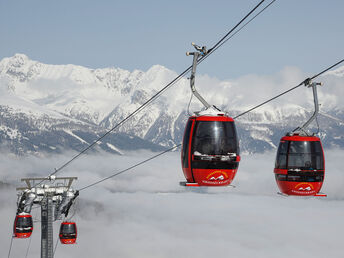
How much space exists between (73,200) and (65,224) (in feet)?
8.45

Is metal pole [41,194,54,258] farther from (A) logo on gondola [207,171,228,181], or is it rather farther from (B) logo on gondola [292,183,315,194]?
(A) logo on gondola [207,171,228,181]

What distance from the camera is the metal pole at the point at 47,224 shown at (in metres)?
70.4

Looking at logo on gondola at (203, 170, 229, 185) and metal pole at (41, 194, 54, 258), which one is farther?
metal pole at (41, 194, 54, 258)

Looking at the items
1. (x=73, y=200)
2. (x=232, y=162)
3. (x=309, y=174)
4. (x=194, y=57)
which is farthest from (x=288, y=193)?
(x=73, y=200)

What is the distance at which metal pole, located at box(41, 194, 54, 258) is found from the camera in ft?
231

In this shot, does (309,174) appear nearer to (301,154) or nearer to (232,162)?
(301,154)

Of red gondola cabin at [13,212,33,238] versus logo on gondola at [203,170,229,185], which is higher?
logo on gondola at [203,170,229,185]

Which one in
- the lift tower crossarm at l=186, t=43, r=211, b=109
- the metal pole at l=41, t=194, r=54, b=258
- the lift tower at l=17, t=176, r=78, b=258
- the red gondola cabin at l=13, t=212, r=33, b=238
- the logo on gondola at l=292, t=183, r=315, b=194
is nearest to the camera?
the lift tower crossarm at l=186, t=43, r=211, b=109

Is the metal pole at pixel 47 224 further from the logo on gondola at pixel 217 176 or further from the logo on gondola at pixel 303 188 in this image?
the logo on gondola at pixel 217 176

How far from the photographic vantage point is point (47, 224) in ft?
236

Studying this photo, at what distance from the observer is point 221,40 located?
1027 inches

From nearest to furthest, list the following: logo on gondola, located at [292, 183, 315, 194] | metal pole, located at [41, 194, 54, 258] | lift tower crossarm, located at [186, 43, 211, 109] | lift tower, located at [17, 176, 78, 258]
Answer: lift tower crossarm, located at [186, 43, 211, 109], logo on gondola, located at [292, 183, 315, 194], lift tower, located at [17, 176, 78, 258], metal pole, located at [41, 194, 54, 258]

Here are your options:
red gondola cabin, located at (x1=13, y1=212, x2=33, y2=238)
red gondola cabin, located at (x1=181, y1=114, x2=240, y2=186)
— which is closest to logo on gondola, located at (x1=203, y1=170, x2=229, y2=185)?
red gondola cabin, located at (x1=181, y1=114, x2=240, y2=186)

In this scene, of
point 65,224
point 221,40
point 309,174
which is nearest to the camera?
point 221,40
